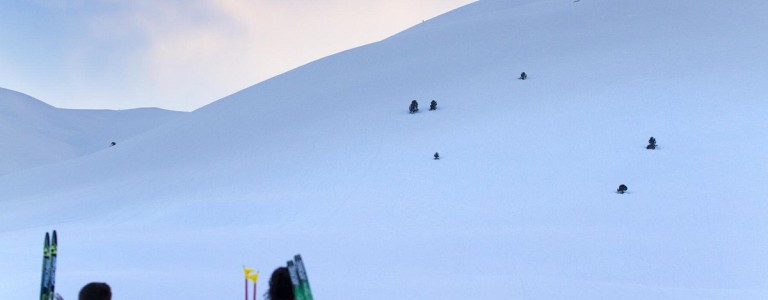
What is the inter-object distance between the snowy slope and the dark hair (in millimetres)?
79003

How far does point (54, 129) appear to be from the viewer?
9581cm

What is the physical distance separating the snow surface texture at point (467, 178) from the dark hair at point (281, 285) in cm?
714

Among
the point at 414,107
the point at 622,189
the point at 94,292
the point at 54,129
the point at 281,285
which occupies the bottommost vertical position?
the point at 281,285

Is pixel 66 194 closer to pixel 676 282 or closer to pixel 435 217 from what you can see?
pixel 435 217

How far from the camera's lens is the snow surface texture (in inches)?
514

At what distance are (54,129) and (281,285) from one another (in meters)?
99.5

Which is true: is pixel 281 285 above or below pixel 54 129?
below

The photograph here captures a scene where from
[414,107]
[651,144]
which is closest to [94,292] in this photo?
[651,144]

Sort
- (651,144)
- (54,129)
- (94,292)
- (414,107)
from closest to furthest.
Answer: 1. (94,292)
2. (651,144)
3. (414,107)
4. (54,129)

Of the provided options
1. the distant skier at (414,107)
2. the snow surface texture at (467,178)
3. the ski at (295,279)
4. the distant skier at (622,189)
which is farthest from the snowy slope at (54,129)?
the ski at (295,279)

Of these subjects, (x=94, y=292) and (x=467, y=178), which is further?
(x=467, y=178)

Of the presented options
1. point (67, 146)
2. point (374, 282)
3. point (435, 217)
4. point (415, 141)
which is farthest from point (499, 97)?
point (67, 146)

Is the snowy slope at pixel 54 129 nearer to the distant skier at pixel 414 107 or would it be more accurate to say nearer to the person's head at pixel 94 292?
the distant skier at pixel 414 107

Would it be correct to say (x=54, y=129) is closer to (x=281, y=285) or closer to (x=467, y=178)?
(x=467, y=178)
